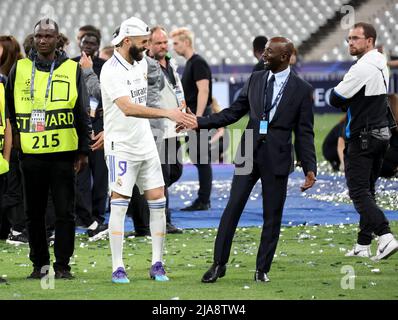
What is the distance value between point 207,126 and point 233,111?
0.73ft

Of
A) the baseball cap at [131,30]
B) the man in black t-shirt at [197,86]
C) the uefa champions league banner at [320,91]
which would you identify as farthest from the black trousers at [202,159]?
the uefa champions league banner at [320,91]

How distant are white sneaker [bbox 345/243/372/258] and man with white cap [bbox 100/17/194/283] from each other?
1.98m

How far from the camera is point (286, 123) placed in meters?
7.31

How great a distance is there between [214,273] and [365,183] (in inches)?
73.4

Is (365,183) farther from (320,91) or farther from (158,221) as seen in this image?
(320,91)

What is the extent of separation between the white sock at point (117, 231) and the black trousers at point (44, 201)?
0.35 metres

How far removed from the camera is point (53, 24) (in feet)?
24.1

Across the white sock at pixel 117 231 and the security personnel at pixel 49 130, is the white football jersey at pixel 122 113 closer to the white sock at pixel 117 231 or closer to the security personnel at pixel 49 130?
the security personnel at pixel 49 130

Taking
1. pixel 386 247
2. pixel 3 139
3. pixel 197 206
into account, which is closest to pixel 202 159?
pixel 197 206

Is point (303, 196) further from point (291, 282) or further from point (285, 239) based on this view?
point (291, 282)

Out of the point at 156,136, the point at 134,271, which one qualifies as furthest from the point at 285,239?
the point at 134,271

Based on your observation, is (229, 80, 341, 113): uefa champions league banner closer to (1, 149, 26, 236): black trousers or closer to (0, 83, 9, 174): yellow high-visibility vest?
(1, 149, 26, 236): black trousers

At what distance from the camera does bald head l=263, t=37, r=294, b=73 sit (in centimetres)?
727

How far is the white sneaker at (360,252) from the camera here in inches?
342
